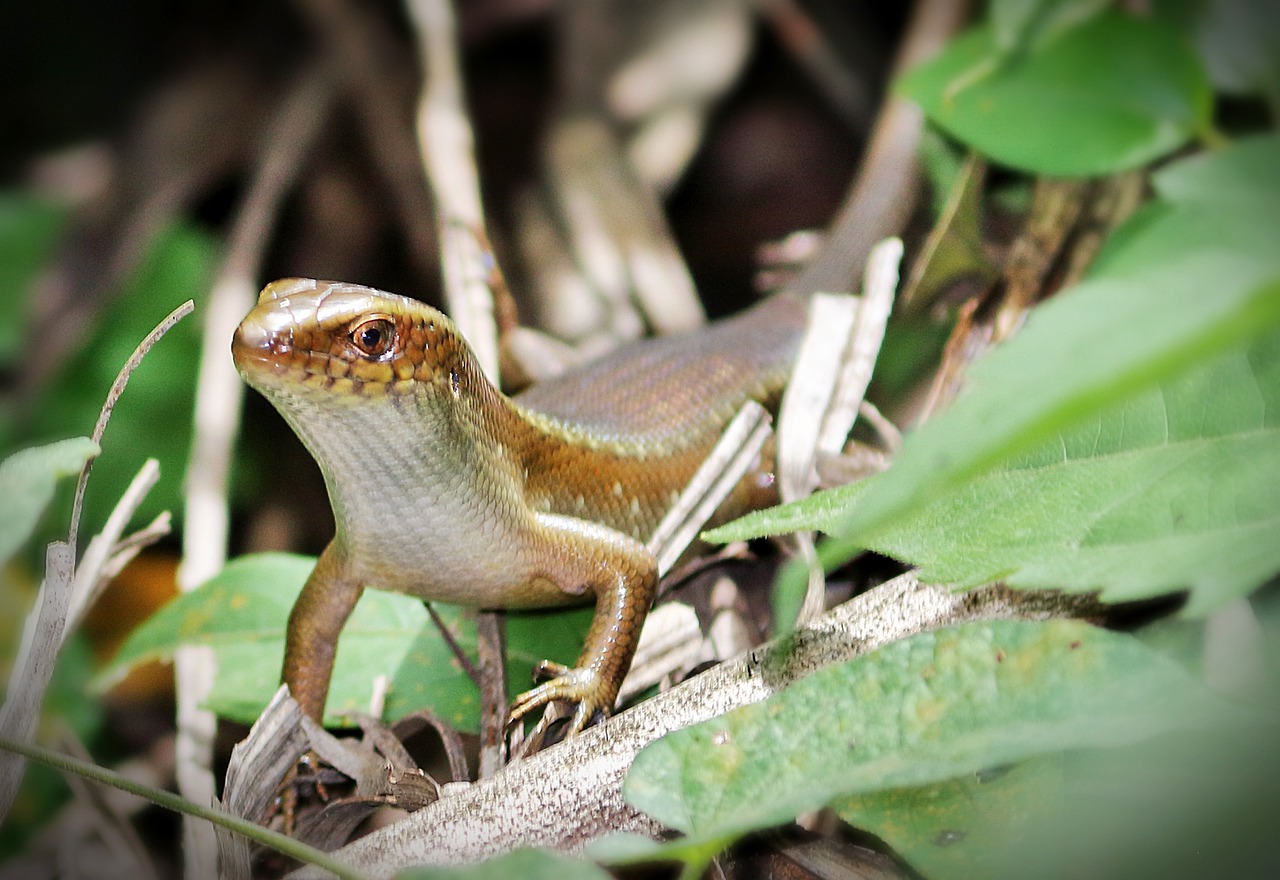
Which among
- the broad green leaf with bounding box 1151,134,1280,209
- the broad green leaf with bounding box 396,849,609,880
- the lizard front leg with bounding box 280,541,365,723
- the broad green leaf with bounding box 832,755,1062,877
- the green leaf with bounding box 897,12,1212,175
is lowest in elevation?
the lizard front leg with bounding box 280,541,365,723

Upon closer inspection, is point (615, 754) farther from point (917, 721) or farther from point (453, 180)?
point (453, 180)

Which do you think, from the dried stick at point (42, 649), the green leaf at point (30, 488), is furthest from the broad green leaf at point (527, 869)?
the dried stick at point (42, 649)

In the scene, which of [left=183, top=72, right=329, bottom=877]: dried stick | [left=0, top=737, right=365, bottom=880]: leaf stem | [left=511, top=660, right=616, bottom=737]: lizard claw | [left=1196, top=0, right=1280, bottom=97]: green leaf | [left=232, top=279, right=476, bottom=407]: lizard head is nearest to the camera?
[left=0, top=737, right=365, bottom=880]: leaf stem

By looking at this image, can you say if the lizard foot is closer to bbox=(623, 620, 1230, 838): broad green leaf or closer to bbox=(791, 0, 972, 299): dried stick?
bbox=(623, 620, 1230, 838): broad green leaf

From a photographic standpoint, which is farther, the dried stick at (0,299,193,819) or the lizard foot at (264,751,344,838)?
the lizard foot at (264,751,344,838)

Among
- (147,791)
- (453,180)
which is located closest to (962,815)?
(147,791)

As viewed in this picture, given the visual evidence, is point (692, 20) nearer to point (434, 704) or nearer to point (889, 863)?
point (434, 704)

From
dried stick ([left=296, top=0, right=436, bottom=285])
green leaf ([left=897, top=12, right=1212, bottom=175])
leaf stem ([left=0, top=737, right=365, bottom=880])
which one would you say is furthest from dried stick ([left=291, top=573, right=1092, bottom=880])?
dried stick ([left=296, top=0, right=436, bottom=285])
